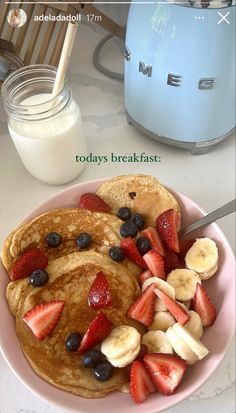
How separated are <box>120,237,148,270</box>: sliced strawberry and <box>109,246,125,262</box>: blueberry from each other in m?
0.01

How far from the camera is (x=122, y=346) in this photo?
27.2 inches

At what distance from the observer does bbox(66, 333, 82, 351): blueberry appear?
0.71 meters

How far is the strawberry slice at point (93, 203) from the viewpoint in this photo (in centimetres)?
84

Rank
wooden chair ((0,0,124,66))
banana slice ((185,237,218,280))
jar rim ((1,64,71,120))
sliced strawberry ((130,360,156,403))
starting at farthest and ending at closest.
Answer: wooden chair ((0,0,124,66)) → jar rim ((1,64,71,120)) → banana slice ((185,237,218,280)) → sliced strawberry ((130,360,156,403))

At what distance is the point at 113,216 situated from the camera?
835 millimetres

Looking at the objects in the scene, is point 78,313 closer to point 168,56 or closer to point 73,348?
point 73,348

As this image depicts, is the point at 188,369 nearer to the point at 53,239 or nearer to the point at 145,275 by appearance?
the point at 145,275

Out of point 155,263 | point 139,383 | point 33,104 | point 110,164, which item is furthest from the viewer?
point 110,164

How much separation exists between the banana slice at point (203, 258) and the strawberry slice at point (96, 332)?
0.55 ft

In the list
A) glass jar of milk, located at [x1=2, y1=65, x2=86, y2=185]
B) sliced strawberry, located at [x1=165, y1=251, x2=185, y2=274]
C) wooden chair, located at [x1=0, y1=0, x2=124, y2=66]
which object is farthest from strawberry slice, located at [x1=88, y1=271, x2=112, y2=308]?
wooden chair, located at [x1=0, y1=0, x2=124, y2=66]

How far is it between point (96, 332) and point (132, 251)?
145mm

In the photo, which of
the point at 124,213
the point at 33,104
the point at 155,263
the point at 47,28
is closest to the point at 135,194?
the point at 124,213

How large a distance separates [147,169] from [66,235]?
261mm

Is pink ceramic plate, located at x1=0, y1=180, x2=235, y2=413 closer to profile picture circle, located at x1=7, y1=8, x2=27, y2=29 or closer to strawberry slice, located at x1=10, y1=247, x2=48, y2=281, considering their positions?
strawberry slice, located at x1=10, y1=247, x2=48, y2=281
